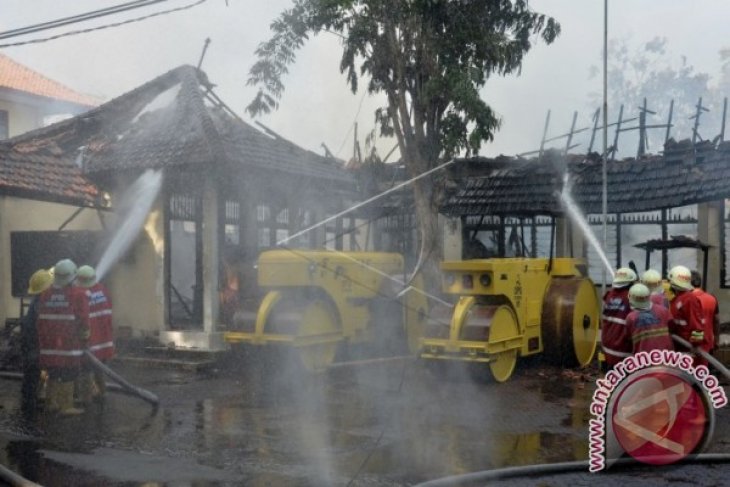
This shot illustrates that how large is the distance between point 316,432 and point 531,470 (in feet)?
8.43

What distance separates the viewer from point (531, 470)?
6.24 meters

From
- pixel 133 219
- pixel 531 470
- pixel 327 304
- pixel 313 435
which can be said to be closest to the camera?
pixel 531 470

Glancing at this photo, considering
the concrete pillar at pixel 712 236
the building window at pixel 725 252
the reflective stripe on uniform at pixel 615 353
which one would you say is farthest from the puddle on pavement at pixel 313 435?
the building window at pixel 725 252

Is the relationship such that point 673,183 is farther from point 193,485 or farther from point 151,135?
point 193,485

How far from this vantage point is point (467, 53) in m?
14.2

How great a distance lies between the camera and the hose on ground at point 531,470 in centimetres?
589

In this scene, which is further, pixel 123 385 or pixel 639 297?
pixel 123 385

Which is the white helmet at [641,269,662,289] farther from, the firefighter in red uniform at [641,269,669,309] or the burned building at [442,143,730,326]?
the burned building at [442,143,730,326]

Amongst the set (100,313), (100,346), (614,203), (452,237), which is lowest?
(100,346)

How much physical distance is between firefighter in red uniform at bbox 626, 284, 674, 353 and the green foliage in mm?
7061

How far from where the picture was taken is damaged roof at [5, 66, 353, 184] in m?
13.9

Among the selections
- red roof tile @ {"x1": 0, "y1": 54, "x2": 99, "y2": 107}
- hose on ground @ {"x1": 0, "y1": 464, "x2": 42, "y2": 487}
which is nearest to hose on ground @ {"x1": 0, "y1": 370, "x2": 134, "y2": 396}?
hose on ground @ {"x1": 0, "y1": 464, "x2": 42, "y2": 487}

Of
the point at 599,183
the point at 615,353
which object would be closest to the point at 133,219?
the point at 599,183

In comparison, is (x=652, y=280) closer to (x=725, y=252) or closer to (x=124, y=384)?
(x=124, y=384)
